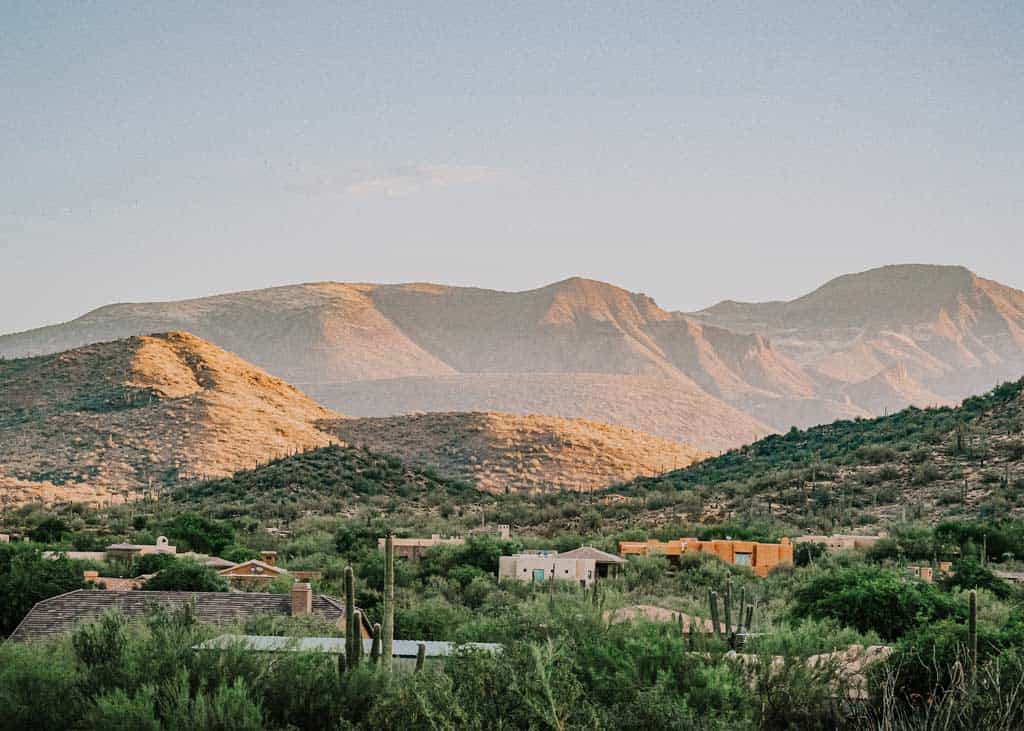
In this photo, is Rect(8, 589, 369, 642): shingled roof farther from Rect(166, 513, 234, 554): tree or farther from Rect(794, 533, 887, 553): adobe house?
Rect(794, 533, 887, 553): adobe house

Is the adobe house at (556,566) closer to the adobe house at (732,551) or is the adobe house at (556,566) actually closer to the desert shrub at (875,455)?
the adobe house at (732,551)

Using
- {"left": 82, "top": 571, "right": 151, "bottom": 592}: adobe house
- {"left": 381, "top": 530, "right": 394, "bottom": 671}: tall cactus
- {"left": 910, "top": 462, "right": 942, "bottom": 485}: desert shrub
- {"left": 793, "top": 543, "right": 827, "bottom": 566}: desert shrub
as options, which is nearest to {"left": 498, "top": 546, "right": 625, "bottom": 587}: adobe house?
{"left": 793, "top": 543, "right": 827, "bottom": 566}: desert shrub

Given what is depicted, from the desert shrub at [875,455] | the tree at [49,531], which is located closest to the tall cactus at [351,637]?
the tree at [49,531]

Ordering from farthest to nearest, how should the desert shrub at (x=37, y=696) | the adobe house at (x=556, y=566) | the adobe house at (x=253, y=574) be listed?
the adobe house at (x=556, y=566), the adobe house at (x=253, y=574), the desert shrub at (x=37, y=696)

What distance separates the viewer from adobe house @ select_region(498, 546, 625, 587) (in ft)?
138

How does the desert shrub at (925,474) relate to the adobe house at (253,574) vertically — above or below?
above

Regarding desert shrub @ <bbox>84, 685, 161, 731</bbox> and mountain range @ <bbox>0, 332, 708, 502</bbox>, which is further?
mountain range @ <bbox>0, 332, 708, 502</bbox>

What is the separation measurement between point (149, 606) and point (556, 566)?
1619 centimetres

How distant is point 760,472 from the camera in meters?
72.6

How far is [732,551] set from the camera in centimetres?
4653

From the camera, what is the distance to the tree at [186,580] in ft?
117

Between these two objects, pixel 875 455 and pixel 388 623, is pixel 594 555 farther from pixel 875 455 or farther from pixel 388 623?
pixel 388 623

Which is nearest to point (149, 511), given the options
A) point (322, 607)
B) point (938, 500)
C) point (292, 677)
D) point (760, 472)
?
point (760, 472)

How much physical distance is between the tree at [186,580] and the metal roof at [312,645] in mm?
9180
